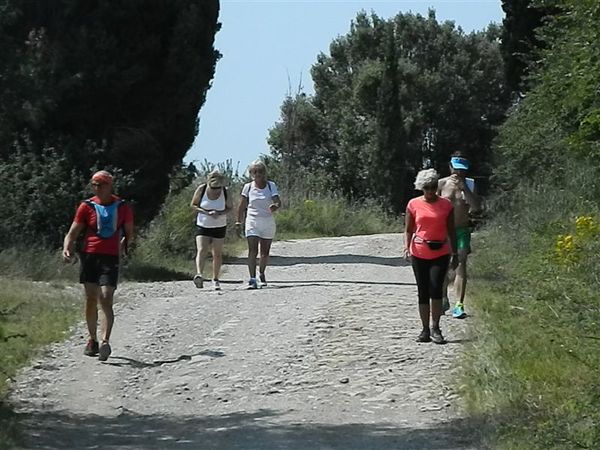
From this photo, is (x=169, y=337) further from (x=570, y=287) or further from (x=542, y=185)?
(x=542, y=185)

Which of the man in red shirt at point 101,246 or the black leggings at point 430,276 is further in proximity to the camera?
the black leggings at point 430,276

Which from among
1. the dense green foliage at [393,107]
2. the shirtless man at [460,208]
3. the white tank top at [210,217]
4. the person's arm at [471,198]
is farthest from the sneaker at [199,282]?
the dense green foliage at [393,107]

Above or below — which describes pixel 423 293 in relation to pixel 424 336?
above

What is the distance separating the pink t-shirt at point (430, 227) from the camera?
41.0ft

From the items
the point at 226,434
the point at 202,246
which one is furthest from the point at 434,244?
the point at 202,246

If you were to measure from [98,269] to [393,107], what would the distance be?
39.1 m

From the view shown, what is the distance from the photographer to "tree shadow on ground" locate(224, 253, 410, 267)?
921 inches

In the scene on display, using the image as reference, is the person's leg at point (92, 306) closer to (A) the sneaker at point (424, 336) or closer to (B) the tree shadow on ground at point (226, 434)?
(B) the tree shadow on ground at point (226, 434)

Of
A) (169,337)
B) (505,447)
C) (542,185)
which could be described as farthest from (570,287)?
(542,185)

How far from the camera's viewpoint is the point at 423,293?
1249cm

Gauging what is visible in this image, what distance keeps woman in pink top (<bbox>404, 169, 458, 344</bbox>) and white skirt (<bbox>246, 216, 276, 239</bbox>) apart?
4491 millimetres

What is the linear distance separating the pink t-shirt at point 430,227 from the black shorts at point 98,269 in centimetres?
304

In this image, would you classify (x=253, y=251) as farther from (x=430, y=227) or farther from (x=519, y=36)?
(x=519, y=36)

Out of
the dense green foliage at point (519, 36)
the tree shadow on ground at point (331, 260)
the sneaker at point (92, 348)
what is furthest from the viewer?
the dense green foliage at point (519, 36)
